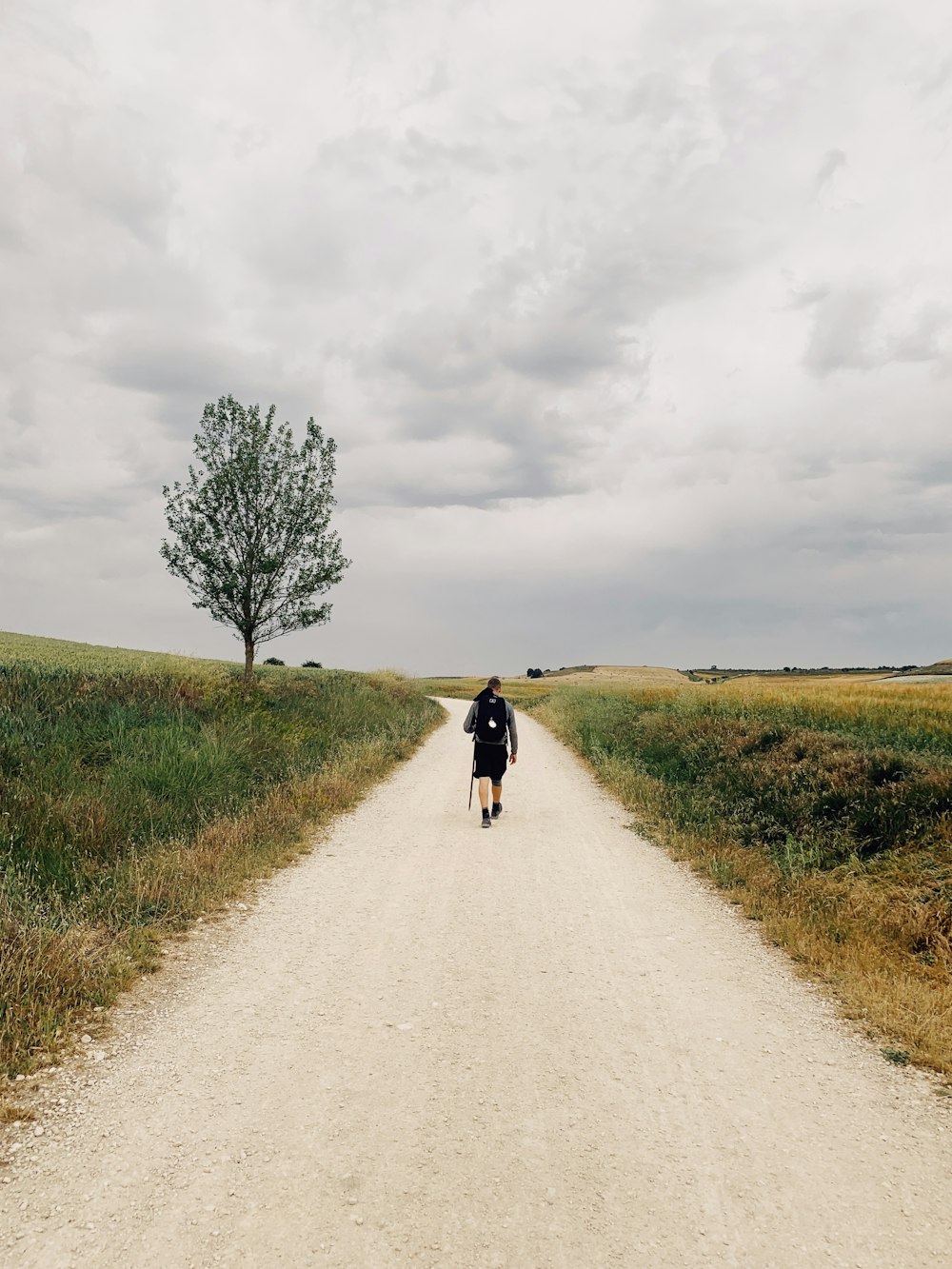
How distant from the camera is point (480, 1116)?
381 centimetres

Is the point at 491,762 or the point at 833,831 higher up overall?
the point at 491,762

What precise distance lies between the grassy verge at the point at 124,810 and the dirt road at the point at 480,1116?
0.56 metres

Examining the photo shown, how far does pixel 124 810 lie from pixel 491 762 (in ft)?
18.0

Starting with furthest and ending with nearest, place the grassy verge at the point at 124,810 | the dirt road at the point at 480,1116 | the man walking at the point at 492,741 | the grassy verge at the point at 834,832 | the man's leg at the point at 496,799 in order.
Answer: the man walking at the point at 492,741, the man's leg at the point at 496,799, the grassy verge at the point at 834,832, the grassy verge at the point at 124,810, the dirt road at the point at 480,1116

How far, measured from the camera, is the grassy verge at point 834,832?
575 cm

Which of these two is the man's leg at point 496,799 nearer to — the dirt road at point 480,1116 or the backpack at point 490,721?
the backpack at point 490,721

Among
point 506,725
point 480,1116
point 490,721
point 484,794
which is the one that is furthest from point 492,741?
point 480,1116

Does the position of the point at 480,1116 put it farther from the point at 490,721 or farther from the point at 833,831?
the point at 490,721

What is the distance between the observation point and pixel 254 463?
76.3 ft

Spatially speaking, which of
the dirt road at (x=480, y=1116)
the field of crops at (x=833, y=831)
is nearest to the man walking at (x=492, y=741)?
the field of crops at (x=833, y=831)

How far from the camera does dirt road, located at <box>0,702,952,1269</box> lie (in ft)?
9.89

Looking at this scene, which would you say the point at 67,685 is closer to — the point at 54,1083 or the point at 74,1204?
the point at 54,1083

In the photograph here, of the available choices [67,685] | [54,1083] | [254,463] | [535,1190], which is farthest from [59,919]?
[254,463]

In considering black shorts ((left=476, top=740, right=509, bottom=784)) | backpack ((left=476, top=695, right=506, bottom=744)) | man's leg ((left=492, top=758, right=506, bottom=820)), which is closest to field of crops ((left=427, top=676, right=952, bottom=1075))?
man's leg ((left=492, top=758, right=506, bottom=820))
